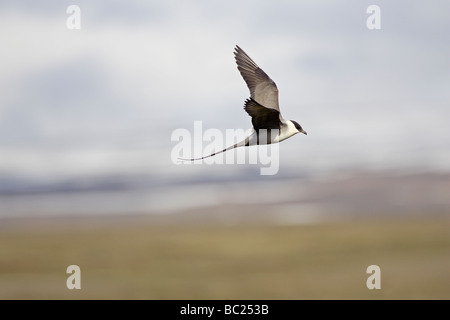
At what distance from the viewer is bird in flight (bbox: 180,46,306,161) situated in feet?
33.2

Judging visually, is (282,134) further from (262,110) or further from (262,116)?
(262,110)

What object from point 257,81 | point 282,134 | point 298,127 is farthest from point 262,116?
point 257,81

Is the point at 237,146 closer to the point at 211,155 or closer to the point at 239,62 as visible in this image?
the point at 211,155

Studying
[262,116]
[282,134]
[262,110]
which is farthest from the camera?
[282,134]

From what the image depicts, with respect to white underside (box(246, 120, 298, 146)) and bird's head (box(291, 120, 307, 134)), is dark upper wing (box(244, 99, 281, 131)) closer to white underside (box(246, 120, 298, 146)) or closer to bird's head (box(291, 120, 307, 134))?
white underside (box(246, 120, 298, 146))

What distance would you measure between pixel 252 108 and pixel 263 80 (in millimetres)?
1974

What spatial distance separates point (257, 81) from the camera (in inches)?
469

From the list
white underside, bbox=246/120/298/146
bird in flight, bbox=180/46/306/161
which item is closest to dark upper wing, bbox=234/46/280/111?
bird in flight, bbox=180/46/306/161

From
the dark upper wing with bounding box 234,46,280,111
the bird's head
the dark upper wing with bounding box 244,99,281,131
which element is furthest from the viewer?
the dark upper wing with bounding box 234,46,280,111

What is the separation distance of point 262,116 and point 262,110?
0.66ft

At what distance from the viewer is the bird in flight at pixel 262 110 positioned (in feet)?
33.2

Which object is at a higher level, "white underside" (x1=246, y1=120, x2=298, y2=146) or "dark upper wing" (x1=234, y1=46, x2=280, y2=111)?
"dark upper wing" (x1=234, y1=46, x2=280, y2=111)

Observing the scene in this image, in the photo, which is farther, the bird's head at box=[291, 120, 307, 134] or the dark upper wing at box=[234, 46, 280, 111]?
the dark upper wing at box=[234, 46, 280, 111]

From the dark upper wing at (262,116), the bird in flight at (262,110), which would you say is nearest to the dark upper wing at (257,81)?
the bird in flight at (262,110)
